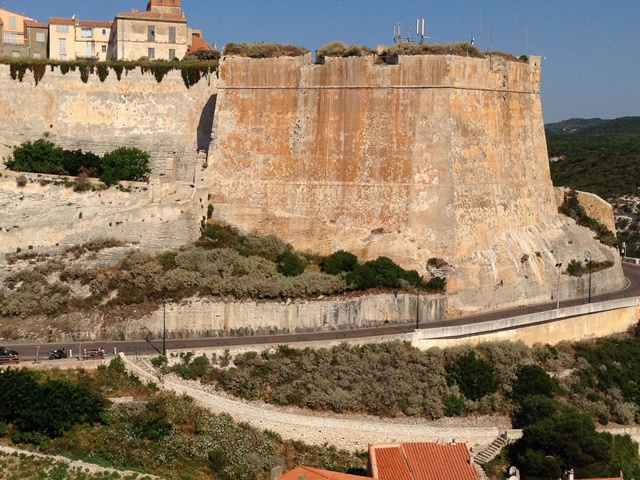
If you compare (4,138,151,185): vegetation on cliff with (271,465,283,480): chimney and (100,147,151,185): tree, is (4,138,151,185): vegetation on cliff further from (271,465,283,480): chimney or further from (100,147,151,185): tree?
(271,465,283,480): chimney

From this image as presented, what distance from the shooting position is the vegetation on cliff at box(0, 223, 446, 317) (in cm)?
3691

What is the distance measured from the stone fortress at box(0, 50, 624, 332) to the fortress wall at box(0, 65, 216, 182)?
7.84 ft

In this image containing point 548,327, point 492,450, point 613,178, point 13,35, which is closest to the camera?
point 492,450

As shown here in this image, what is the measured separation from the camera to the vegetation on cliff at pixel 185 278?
3691cm

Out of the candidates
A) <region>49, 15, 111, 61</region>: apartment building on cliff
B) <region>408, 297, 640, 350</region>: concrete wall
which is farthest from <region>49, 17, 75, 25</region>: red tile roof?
<region>408, 297, 640, 350</region>: concrete wall

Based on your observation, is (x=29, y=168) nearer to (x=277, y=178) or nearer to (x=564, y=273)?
(x=277, y=178)

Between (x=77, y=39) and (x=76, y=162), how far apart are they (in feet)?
34.9

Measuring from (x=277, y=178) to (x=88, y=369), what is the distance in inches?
484

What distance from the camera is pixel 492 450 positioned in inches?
1342

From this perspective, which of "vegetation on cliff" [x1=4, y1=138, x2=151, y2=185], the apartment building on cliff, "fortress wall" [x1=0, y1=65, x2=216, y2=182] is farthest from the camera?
the apartment building on cliff

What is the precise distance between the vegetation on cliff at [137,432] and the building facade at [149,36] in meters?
20.9

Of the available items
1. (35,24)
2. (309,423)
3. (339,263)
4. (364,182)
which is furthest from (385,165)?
(35,24)

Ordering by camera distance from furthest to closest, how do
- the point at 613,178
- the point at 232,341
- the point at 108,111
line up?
the point at 613,178 < the point at 108,111 < the point at 232,341

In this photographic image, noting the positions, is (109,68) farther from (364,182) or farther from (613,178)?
(613,178)
